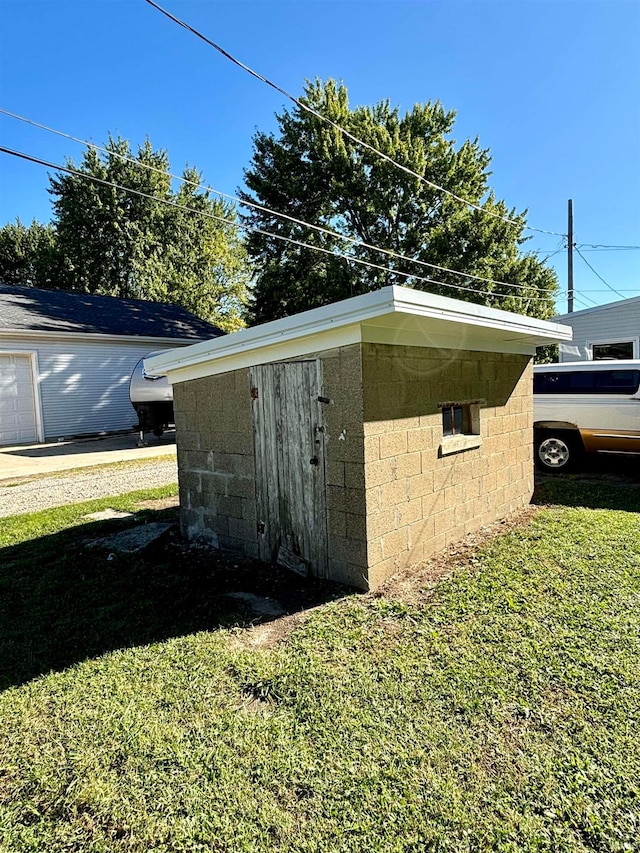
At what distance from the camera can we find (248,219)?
22.5 meters

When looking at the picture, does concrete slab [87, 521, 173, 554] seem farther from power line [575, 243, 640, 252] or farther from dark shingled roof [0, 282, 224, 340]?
power line [575, 243, 640, 252]

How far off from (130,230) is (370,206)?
47.9 ft

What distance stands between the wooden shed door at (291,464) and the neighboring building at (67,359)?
1216cm

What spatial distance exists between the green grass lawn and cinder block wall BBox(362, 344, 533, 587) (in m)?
0.59

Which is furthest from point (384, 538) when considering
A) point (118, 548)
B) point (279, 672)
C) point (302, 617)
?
point (118, 548)

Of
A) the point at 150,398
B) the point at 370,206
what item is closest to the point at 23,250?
the point at 370,206

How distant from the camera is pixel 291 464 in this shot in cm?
406

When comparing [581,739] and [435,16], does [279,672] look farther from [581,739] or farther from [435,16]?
[435,16]

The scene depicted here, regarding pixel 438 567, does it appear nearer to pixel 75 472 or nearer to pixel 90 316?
pixel 75 472

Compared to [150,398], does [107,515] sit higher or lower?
lower

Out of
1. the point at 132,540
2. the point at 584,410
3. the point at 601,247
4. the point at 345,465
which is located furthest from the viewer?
the point at 601,247

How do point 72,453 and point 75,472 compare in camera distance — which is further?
point 72,453

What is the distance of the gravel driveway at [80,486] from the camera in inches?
289

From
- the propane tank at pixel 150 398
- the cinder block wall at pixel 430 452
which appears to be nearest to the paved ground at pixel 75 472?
the propane tank at pixel 150 398
